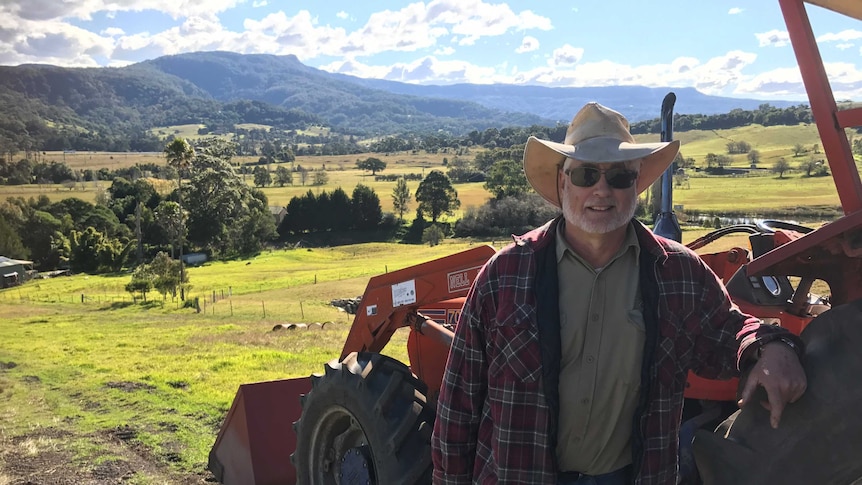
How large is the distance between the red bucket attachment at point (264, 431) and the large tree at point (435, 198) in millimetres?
72694

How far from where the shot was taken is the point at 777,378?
2.03m

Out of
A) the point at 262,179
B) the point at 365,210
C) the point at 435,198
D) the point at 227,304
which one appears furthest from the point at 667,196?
the point at 262,179

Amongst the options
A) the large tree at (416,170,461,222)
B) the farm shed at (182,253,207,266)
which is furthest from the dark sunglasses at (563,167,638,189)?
the large tree at (416,170,461,222)

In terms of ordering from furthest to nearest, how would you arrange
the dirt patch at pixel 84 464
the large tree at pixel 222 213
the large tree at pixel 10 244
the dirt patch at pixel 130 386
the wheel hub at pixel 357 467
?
1. the large tree at pixel 222 213
2. the large tree at pixel 10 244
3. the dirt patch at pixel 130 386
4. the dirt patch at pixel 84 464
5. the wheel hub at pixel 357 467

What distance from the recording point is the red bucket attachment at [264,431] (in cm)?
565

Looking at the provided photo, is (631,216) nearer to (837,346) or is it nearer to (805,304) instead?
(837,346)

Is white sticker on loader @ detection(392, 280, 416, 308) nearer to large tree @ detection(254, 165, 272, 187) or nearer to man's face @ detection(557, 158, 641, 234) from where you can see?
man's face @ detection(557, 158, 641, 234)

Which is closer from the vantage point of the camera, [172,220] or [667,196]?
[667,196]

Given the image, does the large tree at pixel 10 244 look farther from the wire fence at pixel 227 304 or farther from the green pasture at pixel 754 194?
the green pasture at pixel 754 194

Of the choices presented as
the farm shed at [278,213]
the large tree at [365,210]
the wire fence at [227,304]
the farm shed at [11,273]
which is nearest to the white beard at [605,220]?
the wire fence at [227,304]

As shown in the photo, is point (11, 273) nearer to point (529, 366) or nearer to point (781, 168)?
point (529, 366)

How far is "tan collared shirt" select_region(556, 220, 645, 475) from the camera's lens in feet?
7.75

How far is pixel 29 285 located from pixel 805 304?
53.6 m

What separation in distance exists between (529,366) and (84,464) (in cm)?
619
